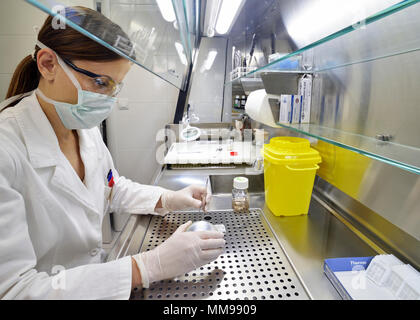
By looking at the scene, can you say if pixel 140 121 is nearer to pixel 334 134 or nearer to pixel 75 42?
pixel 75 42

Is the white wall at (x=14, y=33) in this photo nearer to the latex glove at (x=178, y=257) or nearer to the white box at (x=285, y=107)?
the white box at (x=285, y=107)

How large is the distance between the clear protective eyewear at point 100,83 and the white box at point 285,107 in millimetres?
789

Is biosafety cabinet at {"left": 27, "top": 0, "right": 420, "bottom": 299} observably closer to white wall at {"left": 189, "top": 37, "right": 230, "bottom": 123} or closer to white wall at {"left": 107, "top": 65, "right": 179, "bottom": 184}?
white wall at {"left": 189, "top": 37, "right": 230, "bottom": 123}

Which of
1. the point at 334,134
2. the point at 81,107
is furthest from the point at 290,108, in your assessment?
the point at 81,107

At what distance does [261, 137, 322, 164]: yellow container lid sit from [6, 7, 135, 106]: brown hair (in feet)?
2.24

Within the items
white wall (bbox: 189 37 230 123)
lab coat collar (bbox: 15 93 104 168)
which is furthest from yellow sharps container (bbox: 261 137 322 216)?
white wall (bbox: 189 37 230 123)

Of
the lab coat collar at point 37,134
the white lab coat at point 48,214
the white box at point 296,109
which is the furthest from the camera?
the white box at point 296,109

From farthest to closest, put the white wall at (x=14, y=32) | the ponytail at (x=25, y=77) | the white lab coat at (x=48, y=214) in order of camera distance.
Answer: the white wall at (x=14, y=32) → the ponytail at (x=25, y=77) → the white lab coat at (x=48, y=214)

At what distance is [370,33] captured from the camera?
2.80ft

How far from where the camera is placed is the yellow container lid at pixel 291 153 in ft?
3.11

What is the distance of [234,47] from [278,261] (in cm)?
251

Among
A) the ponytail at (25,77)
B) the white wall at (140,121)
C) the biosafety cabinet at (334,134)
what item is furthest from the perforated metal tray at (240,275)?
the white wall at (140,121)

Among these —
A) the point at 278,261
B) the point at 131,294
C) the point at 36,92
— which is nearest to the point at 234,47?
the point at 36,92

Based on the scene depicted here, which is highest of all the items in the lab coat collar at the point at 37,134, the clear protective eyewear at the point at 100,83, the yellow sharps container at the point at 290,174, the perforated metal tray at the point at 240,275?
the clear protective eyewear at the point at 100,83
